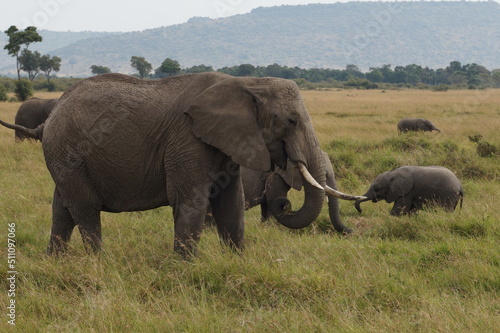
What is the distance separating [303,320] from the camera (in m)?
3.70

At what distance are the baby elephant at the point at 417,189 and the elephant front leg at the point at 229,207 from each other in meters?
2.92

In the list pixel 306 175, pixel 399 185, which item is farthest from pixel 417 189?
pixel 306 175

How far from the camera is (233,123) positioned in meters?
4.69

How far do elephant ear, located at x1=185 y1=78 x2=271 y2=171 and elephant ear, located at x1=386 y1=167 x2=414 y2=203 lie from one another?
387cm

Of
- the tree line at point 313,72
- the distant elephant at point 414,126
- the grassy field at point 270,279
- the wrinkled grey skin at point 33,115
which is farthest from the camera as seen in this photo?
the tree line at point 313,72

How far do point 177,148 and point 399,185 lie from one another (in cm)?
422

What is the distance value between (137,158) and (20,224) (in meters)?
2.76

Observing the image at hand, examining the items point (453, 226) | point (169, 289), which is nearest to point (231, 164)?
point (169, 289)

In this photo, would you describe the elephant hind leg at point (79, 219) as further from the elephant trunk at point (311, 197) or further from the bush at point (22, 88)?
the bush at point (22, 88)

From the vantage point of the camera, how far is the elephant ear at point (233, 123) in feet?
15.3

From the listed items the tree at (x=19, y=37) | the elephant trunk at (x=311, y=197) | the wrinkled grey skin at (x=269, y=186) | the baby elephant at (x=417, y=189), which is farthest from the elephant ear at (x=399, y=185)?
the tree at (x=19, y=37)

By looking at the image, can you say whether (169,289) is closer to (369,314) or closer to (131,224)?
(369,314)

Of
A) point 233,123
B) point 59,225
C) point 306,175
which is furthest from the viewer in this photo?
point 59,225

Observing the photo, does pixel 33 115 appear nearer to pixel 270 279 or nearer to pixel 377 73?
pixel 270 279
